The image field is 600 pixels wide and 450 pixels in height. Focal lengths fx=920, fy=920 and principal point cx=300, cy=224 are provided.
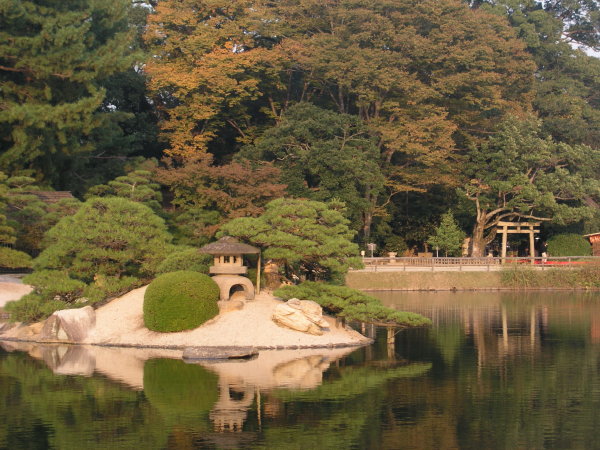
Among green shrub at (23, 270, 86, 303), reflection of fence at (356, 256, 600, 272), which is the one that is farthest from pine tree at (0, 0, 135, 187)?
reflection of fence at (356, 256, 600, 272)

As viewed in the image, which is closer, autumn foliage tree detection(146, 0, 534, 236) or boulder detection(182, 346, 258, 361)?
boulder detection(182, 346, 258, 361)

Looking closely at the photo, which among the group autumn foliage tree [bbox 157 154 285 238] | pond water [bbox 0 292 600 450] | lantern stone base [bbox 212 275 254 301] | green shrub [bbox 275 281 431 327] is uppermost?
autumn foliage tree [bbox 157 154 285 238]

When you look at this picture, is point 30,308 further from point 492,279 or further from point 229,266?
point 492,279

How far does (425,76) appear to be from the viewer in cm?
5491

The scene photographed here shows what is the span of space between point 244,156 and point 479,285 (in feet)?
45.8

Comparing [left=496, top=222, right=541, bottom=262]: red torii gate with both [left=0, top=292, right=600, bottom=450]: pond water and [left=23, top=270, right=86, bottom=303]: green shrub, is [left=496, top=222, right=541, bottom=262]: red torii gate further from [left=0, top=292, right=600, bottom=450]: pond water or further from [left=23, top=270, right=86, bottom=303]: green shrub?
[left=23, top=270, right=86, bottom=303]: green shrub

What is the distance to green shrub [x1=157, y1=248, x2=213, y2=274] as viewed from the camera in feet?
91.1

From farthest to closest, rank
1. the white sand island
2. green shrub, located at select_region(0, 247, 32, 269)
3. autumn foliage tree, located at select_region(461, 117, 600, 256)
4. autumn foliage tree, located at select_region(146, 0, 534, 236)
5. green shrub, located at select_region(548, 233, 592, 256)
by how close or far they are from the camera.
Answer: green shrub, located at select_region(548, 233, 592, 256) → autumn foliage tree, located at select_region(461, 117, 600, 256) → autumn foliage tree, located at select_region(146, 0, 534, 236) → green shrub, located at select_region(0, 247, 32, 269) → the white sand island

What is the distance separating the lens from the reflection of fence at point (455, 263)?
4806 centimetres

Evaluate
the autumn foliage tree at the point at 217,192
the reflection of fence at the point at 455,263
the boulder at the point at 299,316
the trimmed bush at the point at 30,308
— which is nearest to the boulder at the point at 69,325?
the trimmed bush at the point at 30,308

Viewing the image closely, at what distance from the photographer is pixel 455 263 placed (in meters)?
49.4

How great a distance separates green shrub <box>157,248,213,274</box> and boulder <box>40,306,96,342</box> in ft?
8.86

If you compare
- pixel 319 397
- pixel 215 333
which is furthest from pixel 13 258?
pixel 319 397

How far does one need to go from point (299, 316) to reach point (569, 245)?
3317 centimetres
